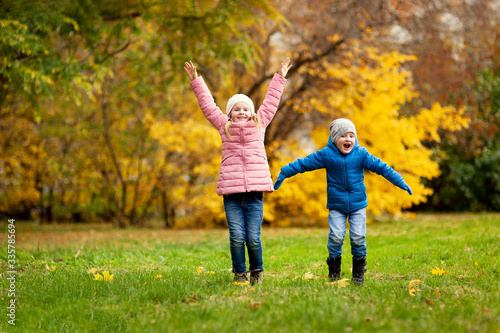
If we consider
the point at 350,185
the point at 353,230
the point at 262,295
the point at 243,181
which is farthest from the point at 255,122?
the point at 262,295

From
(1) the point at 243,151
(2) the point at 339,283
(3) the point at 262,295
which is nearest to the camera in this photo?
(3) the point at 262,295

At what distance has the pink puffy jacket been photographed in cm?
414

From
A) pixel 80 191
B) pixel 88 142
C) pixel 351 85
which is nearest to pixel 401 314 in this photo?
pixel 351 85

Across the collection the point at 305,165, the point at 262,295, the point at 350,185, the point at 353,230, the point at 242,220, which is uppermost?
the point at 305,165


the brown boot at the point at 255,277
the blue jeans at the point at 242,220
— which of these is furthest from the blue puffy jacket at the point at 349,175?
the brown boot at the point at 255,277

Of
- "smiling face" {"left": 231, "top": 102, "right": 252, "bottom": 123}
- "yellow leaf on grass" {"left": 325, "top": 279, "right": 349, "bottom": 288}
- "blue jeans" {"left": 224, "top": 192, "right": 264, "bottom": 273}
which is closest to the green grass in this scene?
"yellow leaf on grass" {"left": 325, "top": 279, "right": 349, "bottom": 288}

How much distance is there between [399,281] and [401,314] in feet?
4.46

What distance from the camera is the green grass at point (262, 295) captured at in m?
3.04

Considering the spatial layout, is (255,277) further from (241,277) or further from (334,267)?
(334,267)

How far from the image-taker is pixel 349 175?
14.1 feet

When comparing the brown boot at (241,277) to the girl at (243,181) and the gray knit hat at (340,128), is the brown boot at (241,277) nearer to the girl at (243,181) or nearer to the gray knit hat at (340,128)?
the girl at (243,181)

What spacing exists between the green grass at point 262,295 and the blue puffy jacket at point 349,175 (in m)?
0.74

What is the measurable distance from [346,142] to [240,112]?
3.29ft

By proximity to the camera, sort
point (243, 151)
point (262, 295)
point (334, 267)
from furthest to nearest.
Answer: point (334, 267), point (243, 151), point (262, 295)
